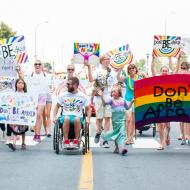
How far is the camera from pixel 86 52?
61.0 ft

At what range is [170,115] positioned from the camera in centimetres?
1464

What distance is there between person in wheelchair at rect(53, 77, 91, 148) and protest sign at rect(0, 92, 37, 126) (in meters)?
1.32

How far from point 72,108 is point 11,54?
4881 mm

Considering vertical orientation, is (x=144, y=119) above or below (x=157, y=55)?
below

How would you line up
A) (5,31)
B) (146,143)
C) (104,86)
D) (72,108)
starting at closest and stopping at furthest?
1. (72,108)
2. (104,86)
3. (146,143)
4. (5,31)

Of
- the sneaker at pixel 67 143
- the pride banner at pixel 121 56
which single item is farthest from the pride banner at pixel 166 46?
the sneaker at pixel 67 143

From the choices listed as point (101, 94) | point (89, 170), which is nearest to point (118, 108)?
point (101, 94)

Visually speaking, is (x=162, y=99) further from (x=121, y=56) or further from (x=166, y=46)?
(x=121, y=56)

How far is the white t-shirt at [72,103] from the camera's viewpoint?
1377 centimetres

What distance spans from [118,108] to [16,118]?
2.18 meters

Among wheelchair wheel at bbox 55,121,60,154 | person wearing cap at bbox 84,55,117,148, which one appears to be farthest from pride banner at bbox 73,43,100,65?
wheelchair wheel at bbox 55,121,60,154

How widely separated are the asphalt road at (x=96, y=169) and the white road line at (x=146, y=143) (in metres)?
0.28

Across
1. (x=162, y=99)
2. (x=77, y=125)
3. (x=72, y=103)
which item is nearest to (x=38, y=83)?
(x=72, y=103)

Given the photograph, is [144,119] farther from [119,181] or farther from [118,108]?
[119,181]
